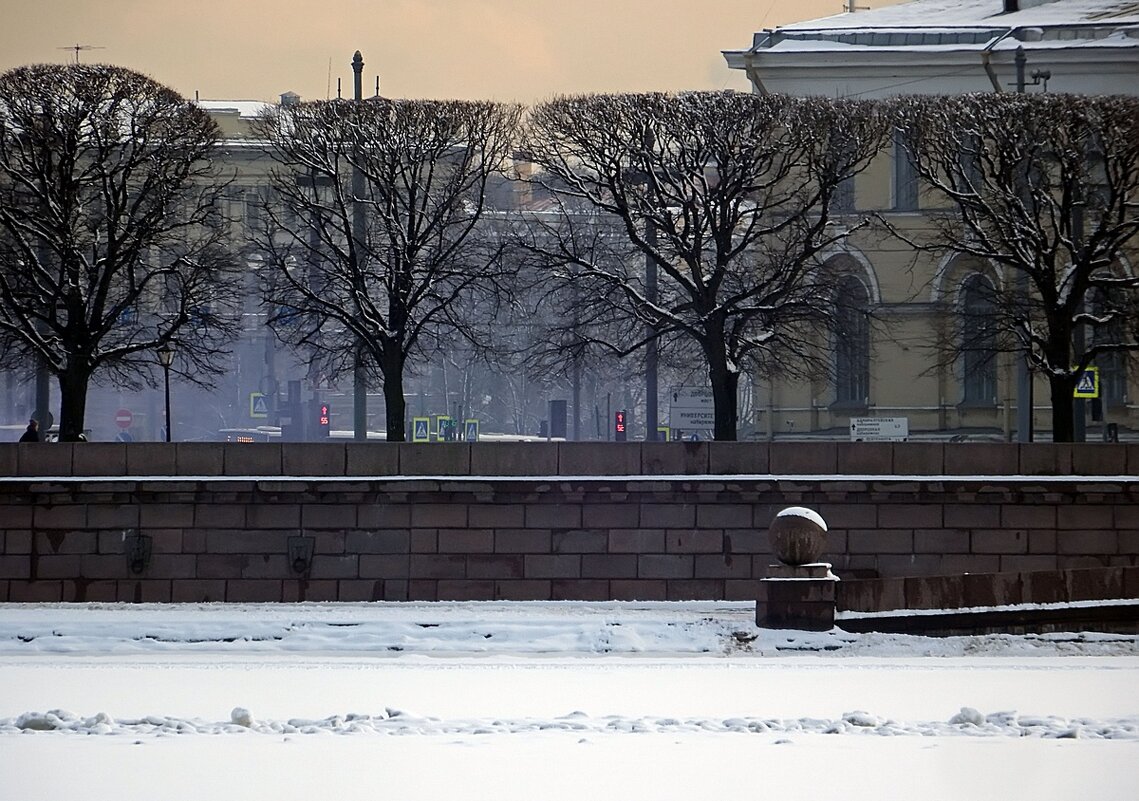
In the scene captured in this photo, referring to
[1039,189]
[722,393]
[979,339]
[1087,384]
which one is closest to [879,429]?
[979,339]

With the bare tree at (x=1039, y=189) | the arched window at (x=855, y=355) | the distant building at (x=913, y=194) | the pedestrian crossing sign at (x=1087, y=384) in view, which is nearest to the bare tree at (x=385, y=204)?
the arched window at (x=855, y=355)

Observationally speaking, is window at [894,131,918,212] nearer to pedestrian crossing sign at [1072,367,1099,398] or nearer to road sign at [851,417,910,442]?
road sign at [851,417,910,442]

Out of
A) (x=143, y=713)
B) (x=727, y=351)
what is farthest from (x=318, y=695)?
(x=727, y=351)

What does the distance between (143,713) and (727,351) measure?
1986 centimetres

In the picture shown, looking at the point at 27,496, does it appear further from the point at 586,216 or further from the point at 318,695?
the point at 586,216

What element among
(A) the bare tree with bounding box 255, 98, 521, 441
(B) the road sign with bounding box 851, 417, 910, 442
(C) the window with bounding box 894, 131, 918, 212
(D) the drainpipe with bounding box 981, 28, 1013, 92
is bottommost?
(B) the road sign with bounding box 851, 417, 910, 442

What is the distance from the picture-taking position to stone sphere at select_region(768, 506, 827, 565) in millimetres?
18781

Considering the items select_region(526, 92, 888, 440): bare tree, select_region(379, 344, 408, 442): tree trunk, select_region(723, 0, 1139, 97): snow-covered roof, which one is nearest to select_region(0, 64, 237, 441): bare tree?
select_region(379, 344, 408, 442): tree trunk

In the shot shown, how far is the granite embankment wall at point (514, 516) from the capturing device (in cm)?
2442

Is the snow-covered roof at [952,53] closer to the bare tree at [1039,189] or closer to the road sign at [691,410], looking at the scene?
the bare tree at [1039,189]

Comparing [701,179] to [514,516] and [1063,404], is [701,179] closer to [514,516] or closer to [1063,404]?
[1063,404]

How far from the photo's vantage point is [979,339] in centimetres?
3472

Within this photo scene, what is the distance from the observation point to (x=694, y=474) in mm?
24875

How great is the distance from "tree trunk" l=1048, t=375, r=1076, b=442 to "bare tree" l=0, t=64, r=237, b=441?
15.0 m
